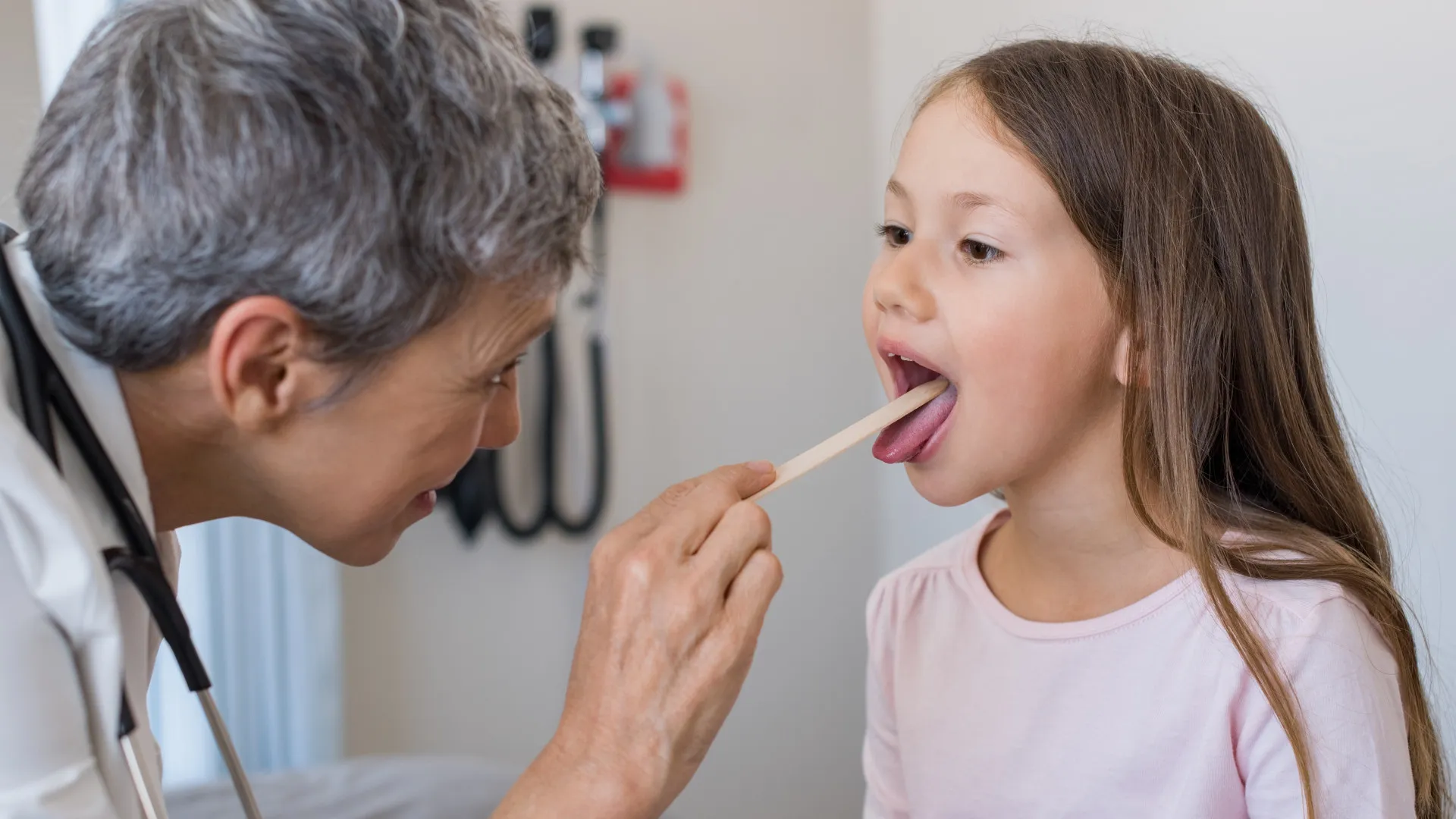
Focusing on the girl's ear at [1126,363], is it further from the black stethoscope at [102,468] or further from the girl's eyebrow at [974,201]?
the black stethoscope at [102,468]

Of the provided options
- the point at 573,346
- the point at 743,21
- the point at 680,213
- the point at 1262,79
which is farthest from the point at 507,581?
the point at 1262,79

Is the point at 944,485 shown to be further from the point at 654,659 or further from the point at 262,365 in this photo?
the point at 262,365

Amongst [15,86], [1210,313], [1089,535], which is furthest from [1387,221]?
[15,86]

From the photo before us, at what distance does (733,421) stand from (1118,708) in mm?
1348

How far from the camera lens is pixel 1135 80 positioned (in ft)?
3.61

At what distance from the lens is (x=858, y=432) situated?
1.06 metres

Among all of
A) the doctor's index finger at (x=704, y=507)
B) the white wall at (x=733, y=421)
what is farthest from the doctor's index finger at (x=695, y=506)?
the white wall at (x=733, y=421)

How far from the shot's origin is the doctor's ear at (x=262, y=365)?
2.59 ft

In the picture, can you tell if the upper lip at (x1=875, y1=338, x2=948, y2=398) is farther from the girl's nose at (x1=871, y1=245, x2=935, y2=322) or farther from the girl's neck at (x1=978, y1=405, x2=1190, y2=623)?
the girl's neck at (x1=978, y1=405, x2=1190, y2=623)

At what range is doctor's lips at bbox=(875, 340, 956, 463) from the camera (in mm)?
1109

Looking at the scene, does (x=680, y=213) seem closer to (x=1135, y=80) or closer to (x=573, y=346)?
(x=573, y=346)

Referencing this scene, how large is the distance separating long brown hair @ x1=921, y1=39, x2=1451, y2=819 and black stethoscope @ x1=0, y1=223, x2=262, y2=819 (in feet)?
2.54

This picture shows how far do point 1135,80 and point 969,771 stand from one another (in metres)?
0.69

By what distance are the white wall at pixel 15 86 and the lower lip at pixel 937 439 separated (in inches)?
40.5
